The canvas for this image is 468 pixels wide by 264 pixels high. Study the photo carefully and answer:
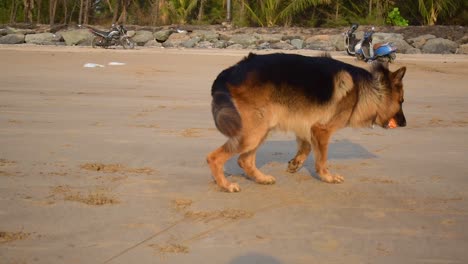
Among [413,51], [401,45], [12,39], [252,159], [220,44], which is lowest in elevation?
[12,39]

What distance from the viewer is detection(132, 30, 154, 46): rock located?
29078mm

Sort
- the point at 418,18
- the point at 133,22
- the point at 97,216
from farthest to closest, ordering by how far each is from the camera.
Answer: the point at 133,22
the point at 418,18
the point at 97,216

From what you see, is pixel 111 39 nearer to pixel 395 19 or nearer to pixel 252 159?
pixel 395 19

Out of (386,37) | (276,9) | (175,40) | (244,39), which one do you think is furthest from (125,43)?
(386,37)

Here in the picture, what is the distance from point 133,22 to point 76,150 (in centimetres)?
2947

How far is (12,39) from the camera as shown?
28.8 m

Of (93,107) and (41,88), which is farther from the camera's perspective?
(41,88)

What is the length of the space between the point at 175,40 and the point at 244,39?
3302 millimetres

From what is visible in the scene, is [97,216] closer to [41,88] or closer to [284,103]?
[284,103]

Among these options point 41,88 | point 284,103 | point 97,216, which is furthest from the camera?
point 41,88

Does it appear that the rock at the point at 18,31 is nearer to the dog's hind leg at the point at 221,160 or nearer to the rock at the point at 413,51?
the rock at the point at 413,51

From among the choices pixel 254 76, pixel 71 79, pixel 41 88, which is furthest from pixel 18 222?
pixel 71 79

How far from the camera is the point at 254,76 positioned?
6.13m

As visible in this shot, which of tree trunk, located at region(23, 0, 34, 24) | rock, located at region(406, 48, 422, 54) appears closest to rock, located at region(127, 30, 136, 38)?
tree trunk, located at region(23, 0, 34, 24)
